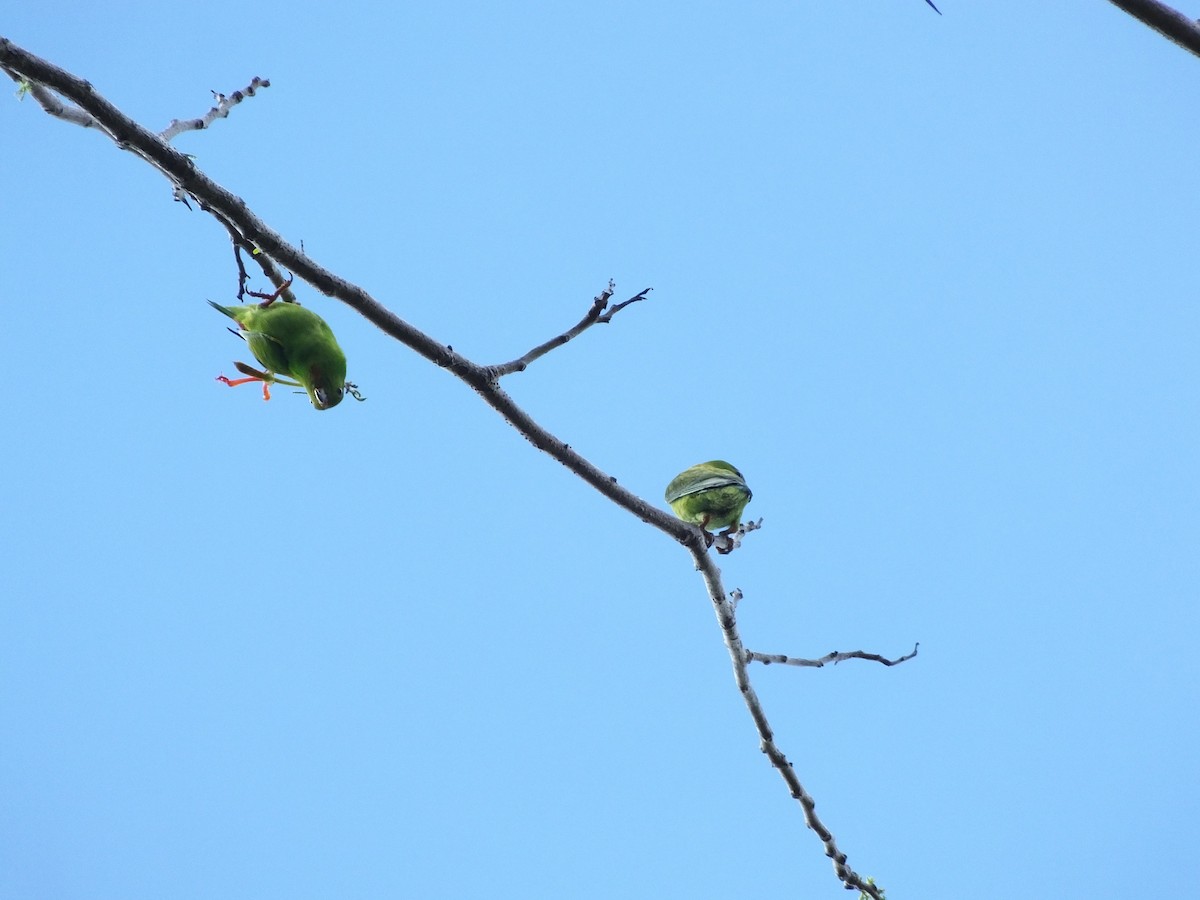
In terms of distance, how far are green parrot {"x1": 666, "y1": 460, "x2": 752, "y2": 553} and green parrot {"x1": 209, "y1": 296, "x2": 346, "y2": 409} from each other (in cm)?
202

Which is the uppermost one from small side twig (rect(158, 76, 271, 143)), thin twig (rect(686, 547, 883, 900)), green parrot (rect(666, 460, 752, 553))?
small side twig (rect(158, 76, 271, 143))

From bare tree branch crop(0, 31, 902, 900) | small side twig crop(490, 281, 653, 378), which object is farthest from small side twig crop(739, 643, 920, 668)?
small side twig crop(490, 281, 653, 378)

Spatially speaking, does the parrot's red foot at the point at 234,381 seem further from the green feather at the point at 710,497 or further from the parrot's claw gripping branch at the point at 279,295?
the green feather at the point at 710,497

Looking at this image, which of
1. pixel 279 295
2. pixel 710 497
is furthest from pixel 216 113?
pixel 710 497

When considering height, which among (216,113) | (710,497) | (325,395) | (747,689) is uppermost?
(216,113)

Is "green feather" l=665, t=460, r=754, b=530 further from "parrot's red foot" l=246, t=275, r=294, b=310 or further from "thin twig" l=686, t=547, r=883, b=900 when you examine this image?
"parrot's red foot" l=246, t=275, r=294, b=310

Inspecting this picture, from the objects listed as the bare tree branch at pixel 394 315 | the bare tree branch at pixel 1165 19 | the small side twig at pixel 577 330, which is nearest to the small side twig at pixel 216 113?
the bare tree branch at pixel 394 315

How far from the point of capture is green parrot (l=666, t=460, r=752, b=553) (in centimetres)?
456

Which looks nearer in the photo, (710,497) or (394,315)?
(394,315)

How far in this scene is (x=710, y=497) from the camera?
4547 millimetres

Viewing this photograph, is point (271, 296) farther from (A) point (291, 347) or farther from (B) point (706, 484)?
(B) point (706, 484)

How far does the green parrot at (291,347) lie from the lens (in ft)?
10.1

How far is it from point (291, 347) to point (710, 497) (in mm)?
2275

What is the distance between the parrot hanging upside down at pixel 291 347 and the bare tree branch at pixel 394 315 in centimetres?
15
